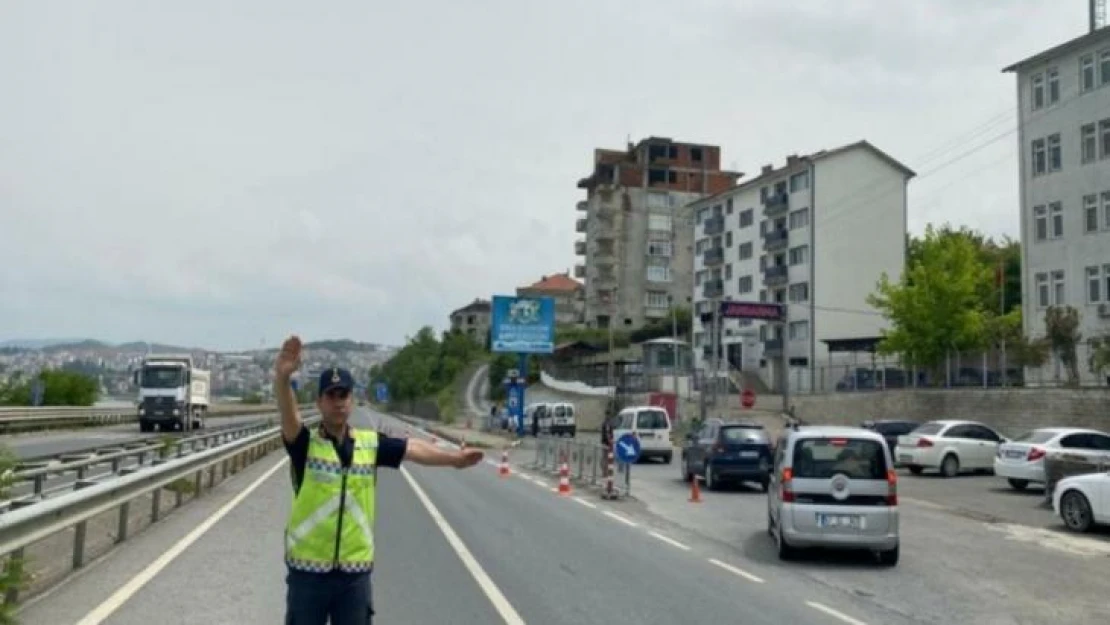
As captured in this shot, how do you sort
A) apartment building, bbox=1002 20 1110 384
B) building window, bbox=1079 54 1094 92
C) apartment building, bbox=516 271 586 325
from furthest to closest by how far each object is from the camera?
1. apartment building, bbox=516 271 586 325
2. building window, bbox=1079 54 1094 92
3. apartment building, bbox=1002 20 1110 384

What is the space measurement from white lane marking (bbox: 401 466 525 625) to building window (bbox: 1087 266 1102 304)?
36.3m

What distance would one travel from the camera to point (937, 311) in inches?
2205

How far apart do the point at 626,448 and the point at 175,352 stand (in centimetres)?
3912

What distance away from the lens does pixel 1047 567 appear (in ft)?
48.4

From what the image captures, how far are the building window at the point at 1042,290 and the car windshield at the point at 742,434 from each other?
28724 millimetres

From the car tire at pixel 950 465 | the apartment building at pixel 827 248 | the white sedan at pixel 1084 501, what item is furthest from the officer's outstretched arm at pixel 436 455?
the apartment building at pixel 827 248

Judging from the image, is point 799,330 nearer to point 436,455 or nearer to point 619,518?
point 619,518

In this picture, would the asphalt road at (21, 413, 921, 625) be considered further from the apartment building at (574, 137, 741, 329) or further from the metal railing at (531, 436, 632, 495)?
the apartment building at (574, 137, 741, 329)

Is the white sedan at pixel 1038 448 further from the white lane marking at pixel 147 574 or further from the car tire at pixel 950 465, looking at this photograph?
the white lane marking at pixel 147 574

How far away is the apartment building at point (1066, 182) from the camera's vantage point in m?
45.9

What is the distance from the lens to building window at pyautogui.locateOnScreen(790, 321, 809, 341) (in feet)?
258

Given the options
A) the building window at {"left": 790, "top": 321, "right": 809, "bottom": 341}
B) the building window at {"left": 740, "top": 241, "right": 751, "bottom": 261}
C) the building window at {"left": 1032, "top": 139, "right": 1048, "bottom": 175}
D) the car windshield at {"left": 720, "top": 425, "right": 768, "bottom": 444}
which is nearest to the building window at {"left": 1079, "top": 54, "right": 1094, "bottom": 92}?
the building window at {"left": 1032, "top": 139, "right": 1048, "bottom": 175}

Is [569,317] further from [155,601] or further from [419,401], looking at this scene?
[155,601]

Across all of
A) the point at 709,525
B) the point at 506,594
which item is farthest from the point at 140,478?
the point at 709,525
